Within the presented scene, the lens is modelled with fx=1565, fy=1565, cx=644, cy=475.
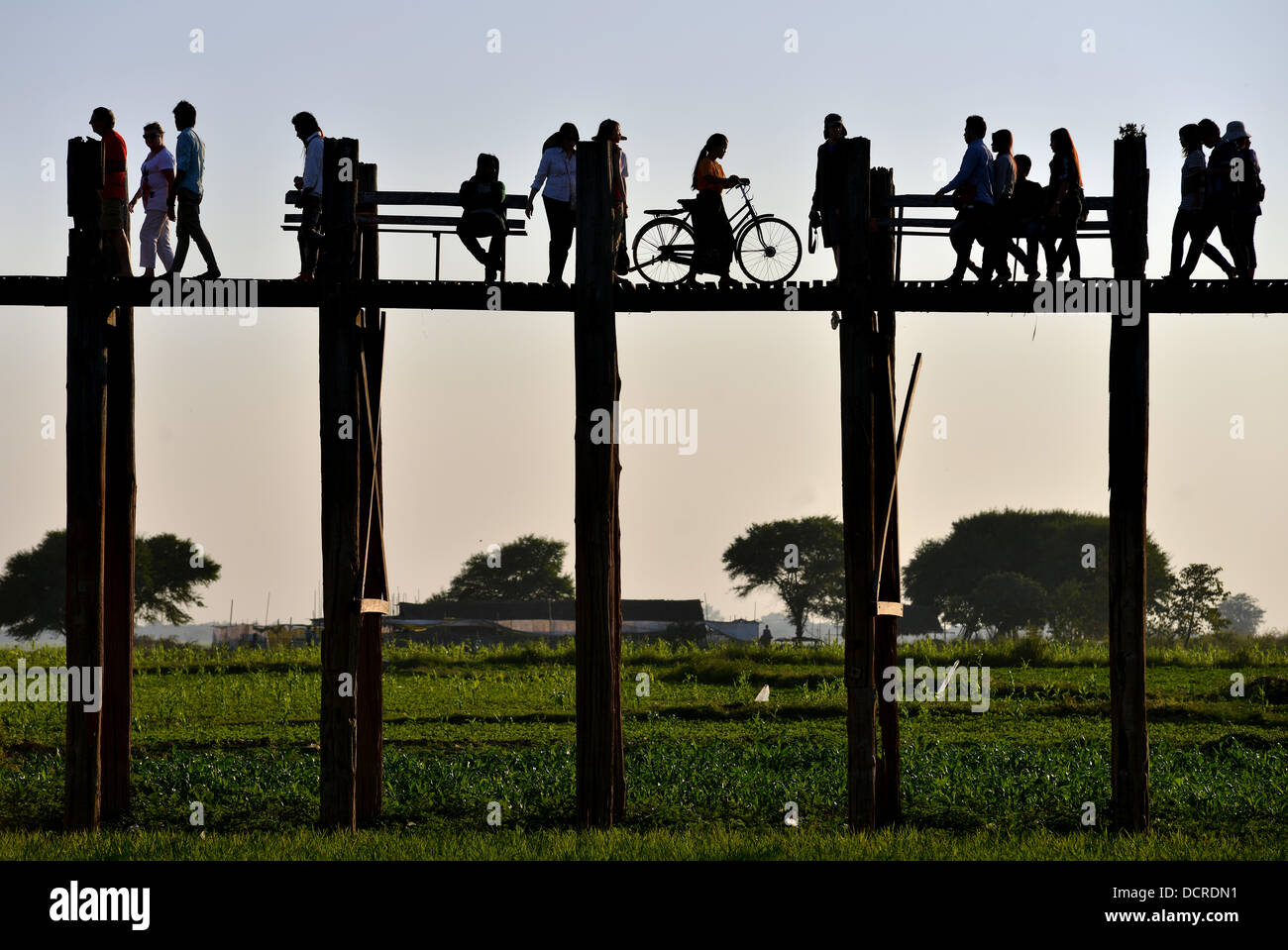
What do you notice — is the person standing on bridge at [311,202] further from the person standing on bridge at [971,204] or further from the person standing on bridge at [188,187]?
the person standing on bridge at [971,204]

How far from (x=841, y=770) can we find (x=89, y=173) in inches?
435

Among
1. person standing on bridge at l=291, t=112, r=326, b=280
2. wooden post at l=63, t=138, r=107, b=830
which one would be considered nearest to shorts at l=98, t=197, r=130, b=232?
wooden post at l=63, t=138, r=107, b=830

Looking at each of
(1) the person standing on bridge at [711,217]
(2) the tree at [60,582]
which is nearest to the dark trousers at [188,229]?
(1) the person standing on bridge at [711,217]

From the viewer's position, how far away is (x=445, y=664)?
3966 centimetres

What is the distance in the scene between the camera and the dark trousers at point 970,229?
15.0 m

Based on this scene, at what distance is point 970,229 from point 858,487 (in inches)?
112

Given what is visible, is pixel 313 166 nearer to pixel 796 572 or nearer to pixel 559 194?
pixel 559 194

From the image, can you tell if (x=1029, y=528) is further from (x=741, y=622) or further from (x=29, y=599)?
(x=29, y=599)

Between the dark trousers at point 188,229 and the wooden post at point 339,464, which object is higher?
the dark trousers at point 188,229

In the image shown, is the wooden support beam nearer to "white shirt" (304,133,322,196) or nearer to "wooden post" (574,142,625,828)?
"white shirt" (304,133,322,196)

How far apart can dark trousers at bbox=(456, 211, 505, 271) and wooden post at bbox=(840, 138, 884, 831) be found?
331cm

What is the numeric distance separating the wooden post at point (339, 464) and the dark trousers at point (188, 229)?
1.66 metres

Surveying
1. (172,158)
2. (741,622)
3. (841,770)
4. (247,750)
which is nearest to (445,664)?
(247,750)

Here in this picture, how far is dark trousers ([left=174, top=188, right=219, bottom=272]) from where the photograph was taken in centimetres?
1545
